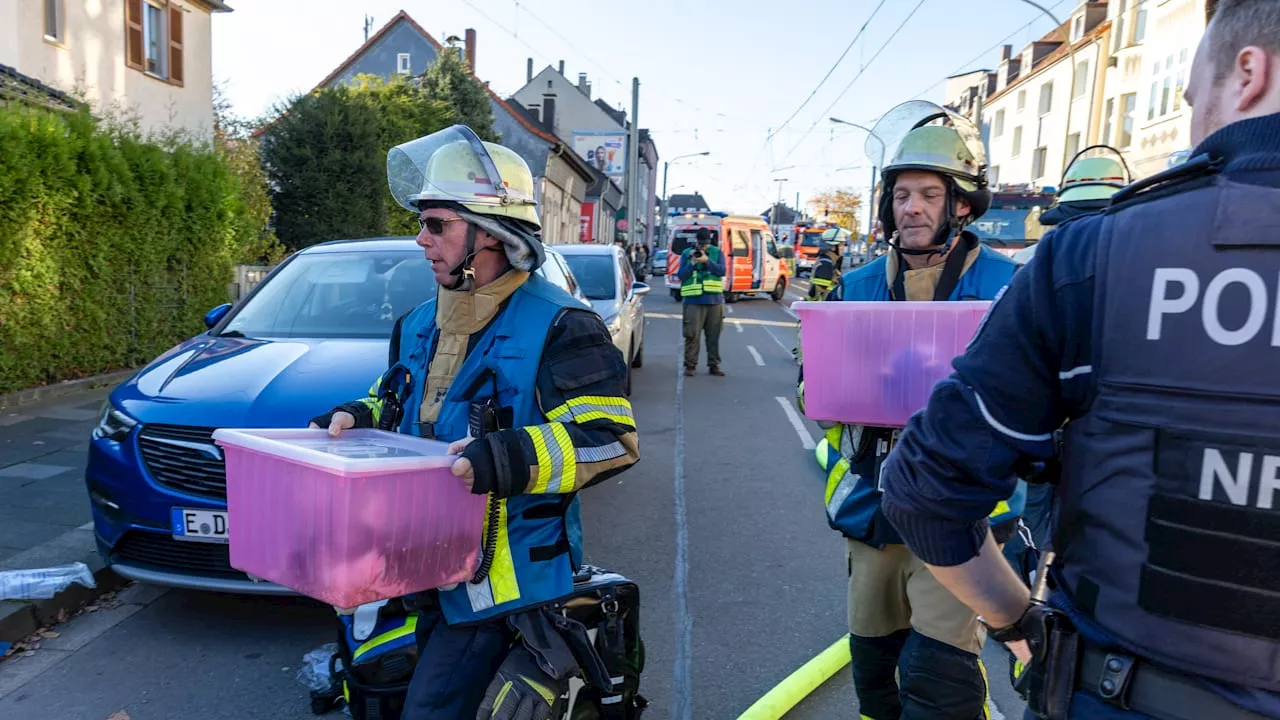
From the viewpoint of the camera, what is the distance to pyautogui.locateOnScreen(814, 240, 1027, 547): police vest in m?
2.46

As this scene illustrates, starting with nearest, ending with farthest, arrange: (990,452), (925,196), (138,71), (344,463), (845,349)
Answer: (990,452), (344,463), (845,349), (925,196), (138,71)

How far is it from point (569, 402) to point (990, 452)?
1.06 metres

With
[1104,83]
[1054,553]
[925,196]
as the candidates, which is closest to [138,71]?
[925,196]

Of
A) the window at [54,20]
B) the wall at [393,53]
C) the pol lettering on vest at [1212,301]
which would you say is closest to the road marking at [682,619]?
the pol lettering on vest at [1212,301]

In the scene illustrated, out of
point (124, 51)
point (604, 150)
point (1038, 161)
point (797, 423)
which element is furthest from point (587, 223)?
point (797, 423)

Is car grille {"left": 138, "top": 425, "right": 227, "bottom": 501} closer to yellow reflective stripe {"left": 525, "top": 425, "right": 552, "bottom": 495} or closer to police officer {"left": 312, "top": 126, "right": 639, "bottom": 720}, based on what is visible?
police officer {"left": 312, "top": 126, "right": 639, "bottom": 720}

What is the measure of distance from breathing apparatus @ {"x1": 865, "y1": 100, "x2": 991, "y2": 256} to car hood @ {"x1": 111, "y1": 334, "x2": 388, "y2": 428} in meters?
2.46

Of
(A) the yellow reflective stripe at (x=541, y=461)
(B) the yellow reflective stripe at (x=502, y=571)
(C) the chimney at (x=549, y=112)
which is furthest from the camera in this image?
(C) the chimney at (x=549, y=112)

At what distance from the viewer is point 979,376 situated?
1.28m

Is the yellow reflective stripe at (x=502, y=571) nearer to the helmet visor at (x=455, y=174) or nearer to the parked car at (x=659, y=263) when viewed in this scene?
the helmet visor at (x=455, y=174)

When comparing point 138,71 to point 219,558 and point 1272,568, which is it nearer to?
point 219,558

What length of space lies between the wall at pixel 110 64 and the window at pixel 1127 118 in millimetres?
29039

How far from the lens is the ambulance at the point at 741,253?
27.0 m

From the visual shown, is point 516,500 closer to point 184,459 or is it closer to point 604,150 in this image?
point 184,459
